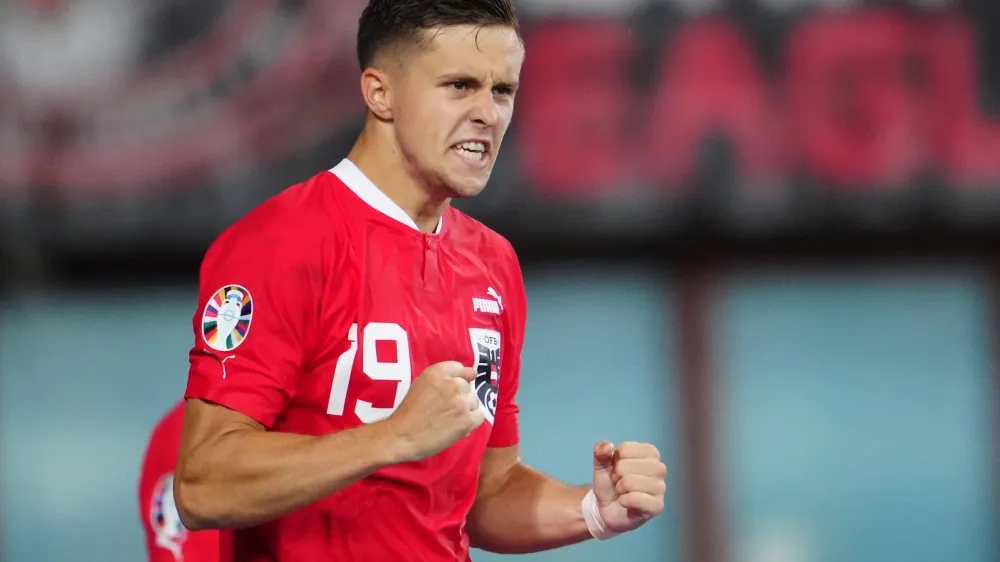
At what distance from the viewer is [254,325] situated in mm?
2094

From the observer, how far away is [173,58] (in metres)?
5.21

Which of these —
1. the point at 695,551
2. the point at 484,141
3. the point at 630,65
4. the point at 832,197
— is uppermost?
the point at 630,65

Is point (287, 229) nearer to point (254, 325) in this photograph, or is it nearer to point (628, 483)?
point (254, 325)

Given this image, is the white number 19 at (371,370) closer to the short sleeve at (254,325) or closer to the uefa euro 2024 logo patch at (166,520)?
the short sleeve at (254,325)

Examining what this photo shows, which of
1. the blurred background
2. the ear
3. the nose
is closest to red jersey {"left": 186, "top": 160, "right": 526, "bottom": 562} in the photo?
the ear

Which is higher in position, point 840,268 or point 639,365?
point 840,268

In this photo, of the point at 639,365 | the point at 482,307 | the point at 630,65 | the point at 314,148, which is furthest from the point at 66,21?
the point at 482,307

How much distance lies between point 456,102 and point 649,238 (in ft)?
10.3

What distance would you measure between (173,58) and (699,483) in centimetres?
265

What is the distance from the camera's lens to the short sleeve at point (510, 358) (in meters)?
2.55

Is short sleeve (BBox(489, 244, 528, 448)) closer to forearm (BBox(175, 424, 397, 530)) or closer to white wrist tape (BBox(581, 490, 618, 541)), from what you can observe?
white wrist tape (BBox(581, 490, 618, 541))

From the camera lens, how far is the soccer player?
6.56 ft

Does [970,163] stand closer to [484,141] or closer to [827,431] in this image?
[827,431]

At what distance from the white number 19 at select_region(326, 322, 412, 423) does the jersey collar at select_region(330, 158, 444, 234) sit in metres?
0.22
